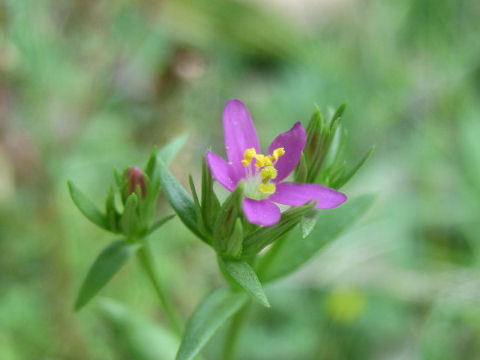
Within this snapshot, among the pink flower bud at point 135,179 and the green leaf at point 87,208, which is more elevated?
the pink flower bud at point 135,179

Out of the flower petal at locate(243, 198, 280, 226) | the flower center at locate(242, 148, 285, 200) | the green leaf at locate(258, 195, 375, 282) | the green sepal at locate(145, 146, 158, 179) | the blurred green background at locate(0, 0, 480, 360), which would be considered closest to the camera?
the flower petal at locate(243, 198, 280, 226)

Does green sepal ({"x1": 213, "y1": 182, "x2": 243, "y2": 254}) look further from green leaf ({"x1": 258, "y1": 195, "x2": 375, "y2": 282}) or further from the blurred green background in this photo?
the blurred green background

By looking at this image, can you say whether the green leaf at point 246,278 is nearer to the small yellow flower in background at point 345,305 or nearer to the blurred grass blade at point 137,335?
the blurred grass blade at point 137,335

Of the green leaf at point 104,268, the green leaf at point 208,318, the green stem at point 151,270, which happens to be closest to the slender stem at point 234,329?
the green leaf at point 208,318

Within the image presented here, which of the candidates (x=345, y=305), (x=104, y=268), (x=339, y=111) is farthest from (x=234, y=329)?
(x=345, y=305)

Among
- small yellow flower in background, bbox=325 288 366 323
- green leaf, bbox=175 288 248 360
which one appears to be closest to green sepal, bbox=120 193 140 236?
green leaf, bbox=175 288 248 360

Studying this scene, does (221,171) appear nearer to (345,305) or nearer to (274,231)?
(274,231)

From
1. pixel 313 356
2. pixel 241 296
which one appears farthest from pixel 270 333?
pixel 241 296
